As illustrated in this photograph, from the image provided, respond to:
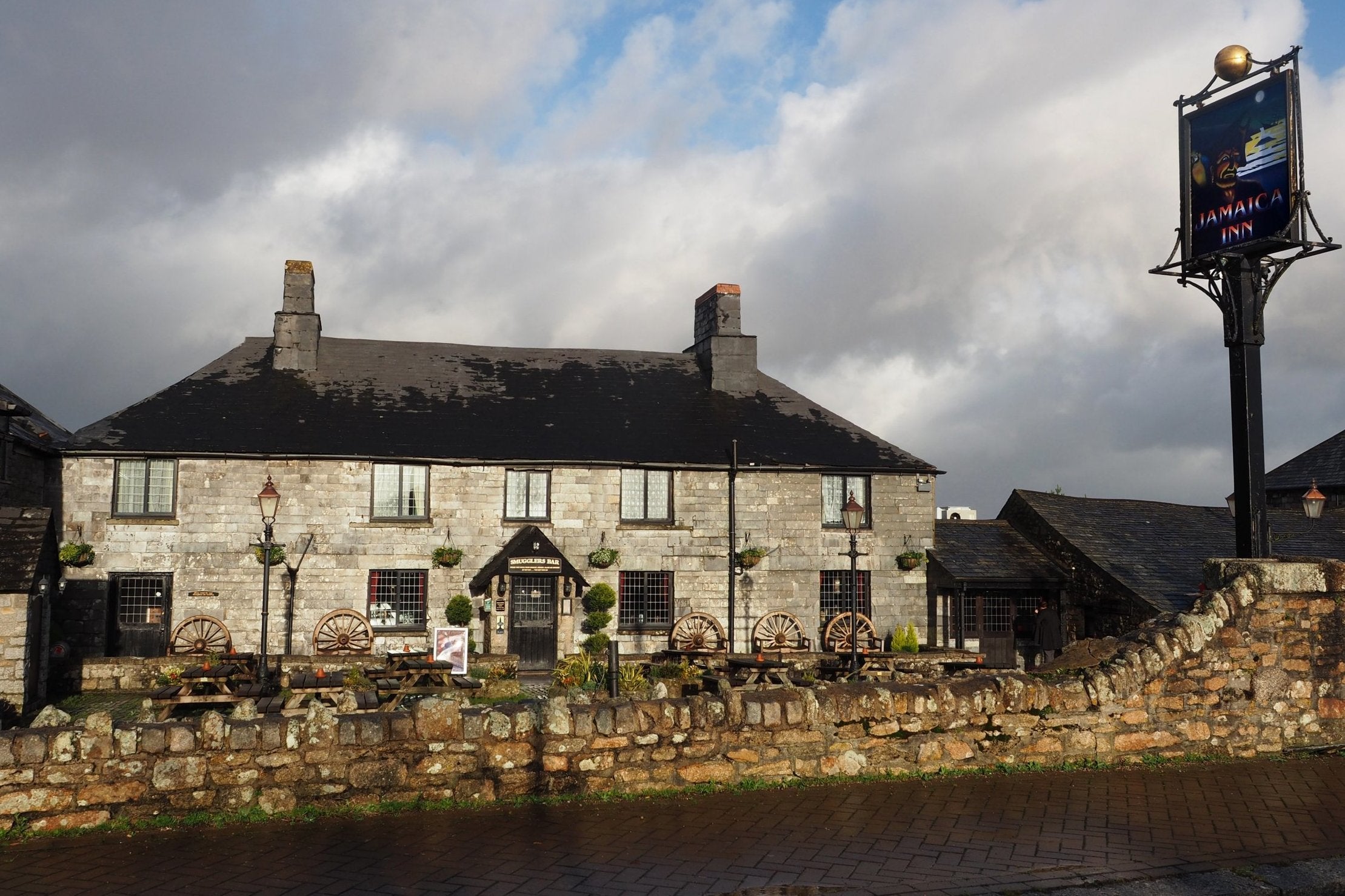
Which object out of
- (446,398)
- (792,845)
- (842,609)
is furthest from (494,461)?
(792,845)

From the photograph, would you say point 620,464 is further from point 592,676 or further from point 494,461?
point 592,676

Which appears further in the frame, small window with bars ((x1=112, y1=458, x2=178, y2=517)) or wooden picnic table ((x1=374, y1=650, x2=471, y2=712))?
small window with bars ((x1=112, y1=458, x2=178, y2=517))

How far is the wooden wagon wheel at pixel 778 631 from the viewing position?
24.8 metres

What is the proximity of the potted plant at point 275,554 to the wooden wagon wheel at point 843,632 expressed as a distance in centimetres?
1261

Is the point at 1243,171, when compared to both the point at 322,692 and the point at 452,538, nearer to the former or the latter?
the point at 322,692

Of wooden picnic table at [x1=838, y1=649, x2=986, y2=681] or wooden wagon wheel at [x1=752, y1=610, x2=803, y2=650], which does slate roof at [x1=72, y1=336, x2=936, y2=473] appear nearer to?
wooden wagon wheel at [x1=752, y1=610, x2=803, y2=650]

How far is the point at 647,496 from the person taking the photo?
82.6 ft

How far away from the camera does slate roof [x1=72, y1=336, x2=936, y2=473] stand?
927 inches

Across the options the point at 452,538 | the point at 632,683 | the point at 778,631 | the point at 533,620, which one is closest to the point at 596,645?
the point at 533,620

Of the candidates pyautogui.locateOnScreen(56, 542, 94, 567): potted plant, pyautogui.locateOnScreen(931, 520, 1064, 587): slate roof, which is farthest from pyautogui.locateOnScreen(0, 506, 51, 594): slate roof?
pyautogui.locateOnScreen(931, 520, 1064, 587): slate roof

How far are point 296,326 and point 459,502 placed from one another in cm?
653

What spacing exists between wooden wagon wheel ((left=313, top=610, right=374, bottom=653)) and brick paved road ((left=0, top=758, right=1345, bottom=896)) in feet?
48.9

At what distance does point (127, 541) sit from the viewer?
2255 cm

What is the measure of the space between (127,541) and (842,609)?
643 inches
